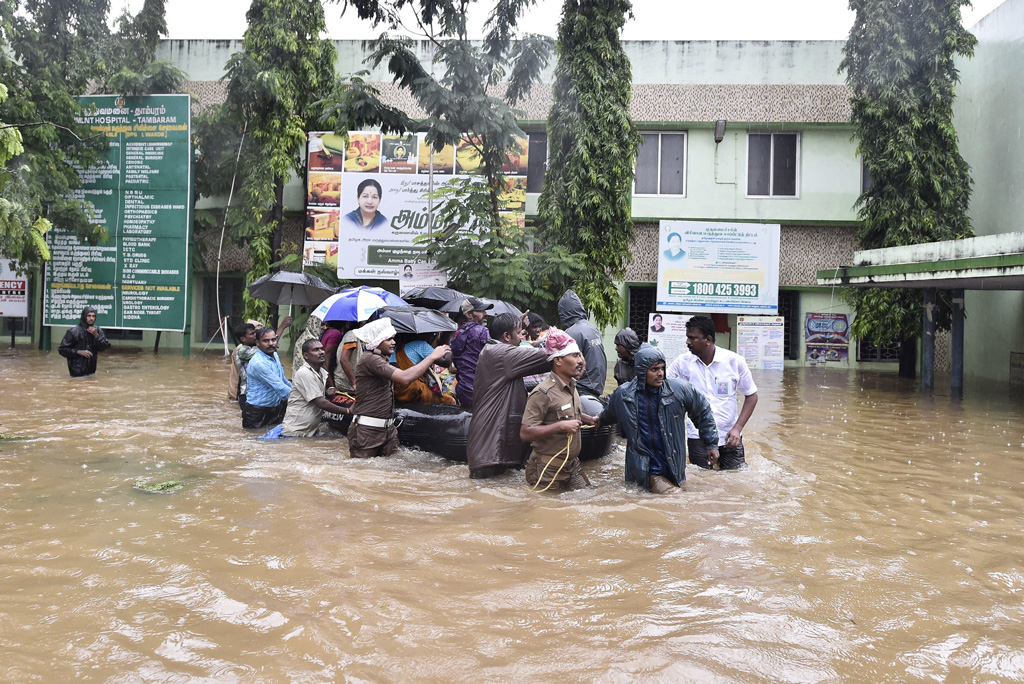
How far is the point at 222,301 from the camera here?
24.5 m

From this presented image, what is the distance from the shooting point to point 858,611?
4.42m

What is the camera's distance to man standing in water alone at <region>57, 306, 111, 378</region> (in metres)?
15.0

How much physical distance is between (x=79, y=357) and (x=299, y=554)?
11941 millimetres

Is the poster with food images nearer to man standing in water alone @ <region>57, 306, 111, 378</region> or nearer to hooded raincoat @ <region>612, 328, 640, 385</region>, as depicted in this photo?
man standing in water alone @ <region>57, 306, 111, 378</region>

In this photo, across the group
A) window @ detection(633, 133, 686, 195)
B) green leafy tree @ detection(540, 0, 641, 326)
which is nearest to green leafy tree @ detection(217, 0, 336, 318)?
green leafy tree @ detection(540, 0, 641, 326)

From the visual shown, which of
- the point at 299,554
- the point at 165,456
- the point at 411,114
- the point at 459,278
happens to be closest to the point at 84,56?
the point at 411,114

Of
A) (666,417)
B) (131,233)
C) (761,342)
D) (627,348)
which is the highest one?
(131,233)

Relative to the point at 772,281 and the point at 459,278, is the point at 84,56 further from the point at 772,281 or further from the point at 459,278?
the point at 772,281

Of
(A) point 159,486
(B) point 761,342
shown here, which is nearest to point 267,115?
(B) point 761,342

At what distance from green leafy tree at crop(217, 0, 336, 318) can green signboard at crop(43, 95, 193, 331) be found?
1.59 metres

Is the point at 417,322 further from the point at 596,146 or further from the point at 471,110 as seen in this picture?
the point at 596,146

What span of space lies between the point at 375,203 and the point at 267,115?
12.4 ft

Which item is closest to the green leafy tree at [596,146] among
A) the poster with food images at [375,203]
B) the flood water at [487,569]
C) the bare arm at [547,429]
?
the poster with food images at [375,203]

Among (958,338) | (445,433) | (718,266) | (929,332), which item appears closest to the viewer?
(445,433)
